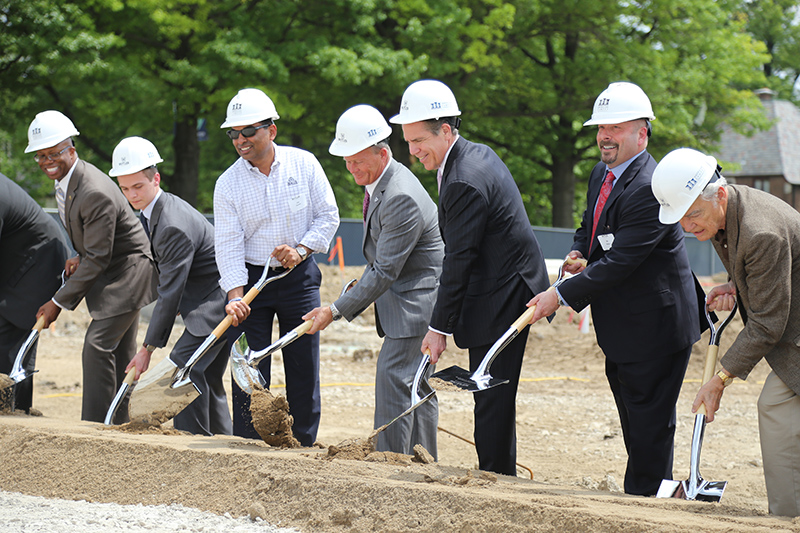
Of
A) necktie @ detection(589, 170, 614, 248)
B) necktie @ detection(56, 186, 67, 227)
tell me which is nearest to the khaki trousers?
necktie @ detection(589, 170, 614, 248)

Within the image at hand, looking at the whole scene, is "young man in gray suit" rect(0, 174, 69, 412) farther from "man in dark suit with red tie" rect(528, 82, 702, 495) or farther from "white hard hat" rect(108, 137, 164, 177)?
"man in dark suit with red tie" rect(528, 82, 702, 495)

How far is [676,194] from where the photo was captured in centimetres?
331

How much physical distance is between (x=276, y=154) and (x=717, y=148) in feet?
74.4

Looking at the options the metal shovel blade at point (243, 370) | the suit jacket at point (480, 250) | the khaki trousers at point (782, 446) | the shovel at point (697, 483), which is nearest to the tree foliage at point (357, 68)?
the metal shovel blade at point (243, 370)

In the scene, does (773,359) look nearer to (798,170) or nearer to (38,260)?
(38,260)

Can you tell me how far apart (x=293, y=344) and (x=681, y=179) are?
2.74 m

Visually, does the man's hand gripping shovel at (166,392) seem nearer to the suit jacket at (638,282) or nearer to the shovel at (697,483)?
the suit jacket at (638,282)

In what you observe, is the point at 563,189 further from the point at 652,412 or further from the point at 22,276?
the point at 652,412

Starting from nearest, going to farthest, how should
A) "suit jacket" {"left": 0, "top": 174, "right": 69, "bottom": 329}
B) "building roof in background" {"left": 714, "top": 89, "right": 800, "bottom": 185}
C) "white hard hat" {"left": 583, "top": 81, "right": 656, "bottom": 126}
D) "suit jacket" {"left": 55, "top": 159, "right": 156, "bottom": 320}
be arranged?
"white hard hat" {"left": 583, "top": 81, "right": 656, "bottom": 126}
"suit jacket" {"left": 55, "top": 159, "right": 156, "bottom": 320}
"suit jacket" {"left": 0, "top": 174, "right": 69, "bottom": 329}
"building roof in background" {"left": 714, "top": 89, "right": 800, "bottom": 185}

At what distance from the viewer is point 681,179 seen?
10.8 ft

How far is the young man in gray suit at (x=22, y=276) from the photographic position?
231 inches

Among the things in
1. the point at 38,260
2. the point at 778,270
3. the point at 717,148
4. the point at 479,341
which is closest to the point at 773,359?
the point at 778,270

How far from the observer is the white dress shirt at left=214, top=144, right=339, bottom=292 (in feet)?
16.6

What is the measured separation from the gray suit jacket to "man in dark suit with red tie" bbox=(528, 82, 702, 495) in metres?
0.86
